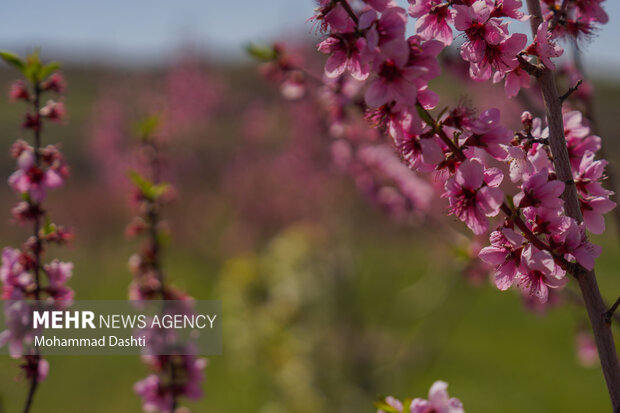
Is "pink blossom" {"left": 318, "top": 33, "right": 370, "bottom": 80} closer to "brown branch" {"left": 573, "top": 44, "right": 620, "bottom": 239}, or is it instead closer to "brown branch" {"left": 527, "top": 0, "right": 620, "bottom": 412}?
"brown branch" {"left": 527, "top": 0, "right": 620, "bottom": 412}

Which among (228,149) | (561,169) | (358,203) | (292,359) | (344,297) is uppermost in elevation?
(228,149)

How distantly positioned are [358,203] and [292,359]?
2.45 metres

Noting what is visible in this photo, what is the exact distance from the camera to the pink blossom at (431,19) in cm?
129

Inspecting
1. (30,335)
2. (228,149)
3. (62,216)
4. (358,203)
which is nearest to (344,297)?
(358,203)

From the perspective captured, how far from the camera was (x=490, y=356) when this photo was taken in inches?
401

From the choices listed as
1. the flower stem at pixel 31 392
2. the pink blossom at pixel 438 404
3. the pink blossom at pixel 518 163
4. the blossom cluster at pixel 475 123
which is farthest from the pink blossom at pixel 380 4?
the flower stem at pixel 31 392

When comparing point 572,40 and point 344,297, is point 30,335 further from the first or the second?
point 344,297

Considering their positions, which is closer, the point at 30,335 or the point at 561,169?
the point at 561,169

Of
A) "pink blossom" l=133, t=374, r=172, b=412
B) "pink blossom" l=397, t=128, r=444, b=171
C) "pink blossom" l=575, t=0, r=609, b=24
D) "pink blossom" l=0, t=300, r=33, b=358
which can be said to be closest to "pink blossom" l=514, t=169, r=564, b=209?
"pink blossom" l=397, t=128, r=444, b=171

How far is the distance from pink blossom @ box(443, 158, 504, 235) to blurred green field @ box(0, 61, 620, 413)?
1.58 metres

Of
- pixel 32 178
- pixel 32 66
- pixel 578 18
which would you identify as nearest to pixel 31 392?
pixel 32 178

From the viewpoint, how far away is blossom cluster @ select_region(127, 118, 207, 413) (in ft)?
6.34

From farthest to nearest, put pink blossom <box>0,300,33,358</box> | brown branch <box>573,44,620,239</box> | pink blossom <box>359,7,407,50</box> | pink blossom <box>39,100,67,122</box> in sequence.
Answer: brown branch <box>573,44,620,239</box> < pink blossom <box>39,100,67,122</box> < pink blossom <box>0,300,33,358</box> < pink blossom <box>359,7,407,50</box>

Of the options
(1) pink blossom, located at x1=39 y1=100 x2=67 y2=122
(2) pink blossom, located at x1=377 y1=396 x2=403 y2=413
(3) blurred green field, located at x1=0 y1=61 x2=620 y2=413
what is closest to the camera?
(2) pink blossom, located at x1=377 y1=396 x2=403 y2=413
